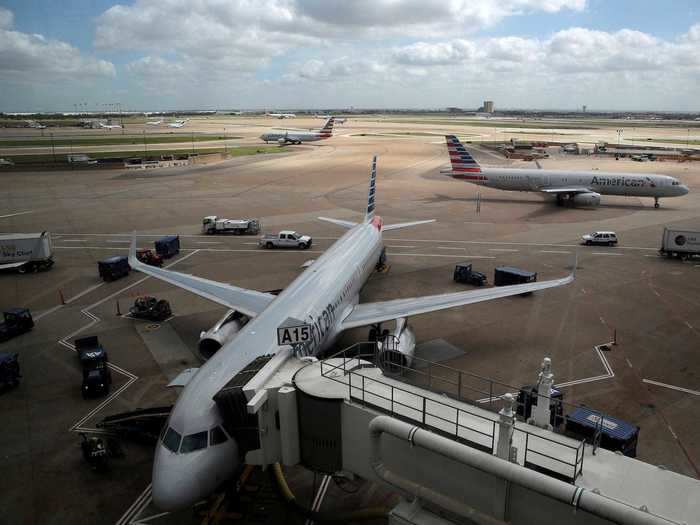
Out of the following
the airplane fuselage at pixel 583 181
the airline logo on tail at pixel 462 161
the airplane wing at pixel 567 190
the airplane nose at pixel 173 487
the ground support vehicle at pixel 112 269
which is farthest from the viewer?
the airline logo on tail at pixel 462 161

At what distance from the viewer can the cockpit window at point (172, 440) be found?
1454 cm

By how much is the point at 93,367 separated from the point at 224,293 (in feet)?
25.0

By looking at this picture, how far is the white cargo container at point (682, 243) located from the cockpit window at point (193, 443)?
44.2m

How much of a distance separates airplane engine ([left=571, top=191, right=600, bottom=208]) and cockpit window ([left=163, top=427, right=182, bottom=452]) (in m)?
65.1

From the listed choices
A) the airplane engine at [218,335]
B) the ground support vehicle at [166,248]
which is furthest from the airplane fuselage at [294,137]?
the airplane engine at [218,335]

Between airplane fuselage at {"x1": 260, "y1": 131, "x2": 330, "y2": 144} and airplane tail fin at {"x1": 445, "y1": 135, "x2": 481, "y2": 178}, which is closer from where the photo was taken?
airplane tail fin at {"x1": 445, "y1": 135, "x2": 481, "y2": 178}

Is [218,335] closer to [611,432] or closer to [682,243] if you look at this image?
[611,432]

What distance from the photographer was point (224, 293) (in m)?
29.1

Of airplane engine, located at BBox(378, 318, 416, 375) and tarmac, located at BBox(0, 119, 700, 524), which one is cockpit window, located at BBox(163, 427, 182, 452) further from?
airplane engine, located at BBox(378, 318, 416, 375)

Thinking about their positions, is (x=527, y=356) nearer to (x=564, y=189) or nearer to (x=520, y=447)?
(x=520, y=447)

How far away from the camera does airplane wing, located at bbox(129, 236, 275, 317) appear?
27.3m

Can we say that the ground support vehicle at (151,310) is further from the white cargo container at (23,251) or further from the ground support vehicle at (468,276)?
the ground support vehicle at (468,276)

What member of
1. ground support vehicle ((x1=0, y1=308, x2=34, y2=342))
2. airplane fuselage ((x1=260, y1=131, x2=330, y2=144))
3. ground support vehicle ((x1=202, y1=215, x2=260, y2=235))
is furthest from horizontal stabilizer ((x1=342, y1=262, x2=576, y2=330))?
airplane fuselage ((x1=260, y1=131, x2=330, y2=144))

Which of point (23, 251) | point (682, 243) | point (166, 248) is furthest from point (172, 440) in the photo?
point (682, 243)
